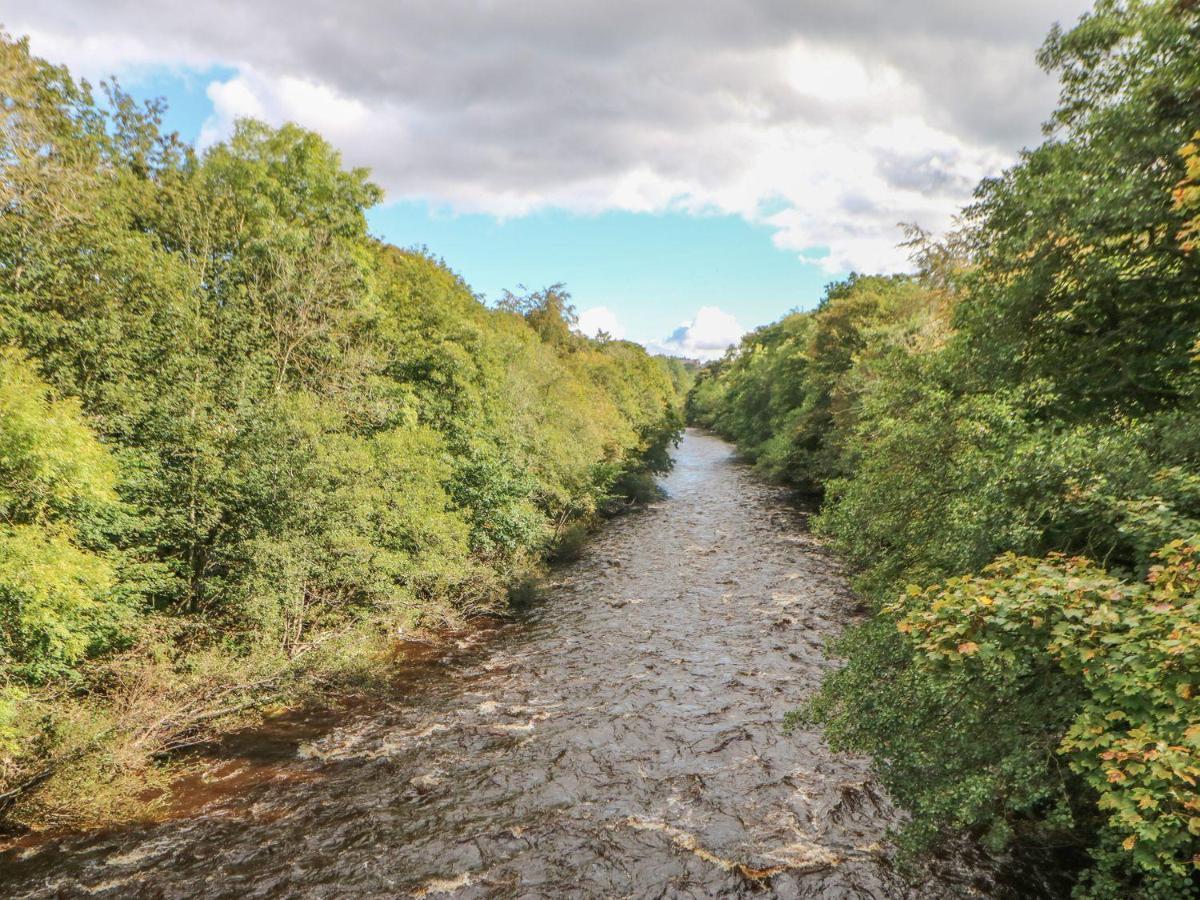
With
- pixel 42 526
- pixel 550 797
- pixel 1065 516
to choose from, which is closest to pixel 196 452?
pixel 42 526

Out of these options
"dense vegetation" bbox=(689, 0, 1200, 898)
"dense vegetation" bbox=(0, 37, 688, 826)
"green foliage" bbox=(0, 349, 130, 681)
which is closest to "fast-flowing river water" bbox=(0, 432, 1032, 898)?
"dense vegetation" bbox=(0, 37, 688, 826)

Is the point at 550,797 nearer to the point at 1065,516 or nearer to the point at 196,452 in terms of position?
the point at 1065,516

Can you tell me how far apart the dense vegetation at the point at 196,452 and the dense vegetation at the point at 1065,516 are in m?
14.0

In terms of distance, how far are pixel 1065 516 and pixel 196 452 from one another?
764 inches

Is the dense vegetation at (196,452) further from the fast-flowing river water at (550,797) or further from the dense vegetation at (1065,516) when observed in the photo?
the dense vegetation at (1065,516)

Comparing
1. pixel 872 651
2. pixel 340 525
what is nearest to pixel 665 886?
pixel 872 651

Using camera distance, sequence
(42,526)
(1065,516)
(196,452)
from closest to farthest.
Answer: (1065,516) < (42,526) < (196,452)

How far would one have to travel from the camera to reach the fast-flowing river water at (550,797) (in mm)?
11609

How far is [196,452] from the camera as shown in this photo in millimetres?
16781

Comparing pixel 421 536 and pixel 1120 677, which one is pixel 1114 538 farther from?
pixel 421 536

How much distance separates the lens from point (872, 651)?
38.2 feet

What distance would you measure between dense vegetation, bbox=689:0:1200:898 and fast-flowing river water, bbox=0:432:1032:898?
2.58 m

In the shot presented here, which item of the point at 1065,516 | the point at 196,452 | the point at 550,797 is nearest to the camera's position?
the point at 1065,516

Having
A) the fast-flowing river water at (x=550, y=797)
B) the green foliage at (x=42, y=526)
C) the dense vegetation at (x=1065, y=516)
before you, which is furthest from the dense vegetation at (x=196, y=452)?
the dense vegetation at (x=1065, y=516)
